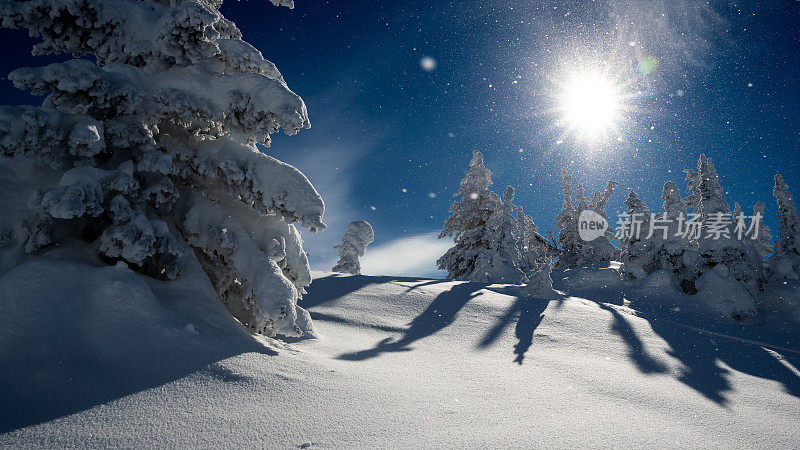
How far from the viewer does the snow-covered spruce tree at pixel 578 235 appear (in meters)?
32.3

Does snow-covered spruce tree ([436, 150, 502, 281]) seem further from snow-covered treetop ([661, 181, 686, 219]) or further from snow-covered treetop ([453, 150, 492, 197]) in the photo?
snow-covered treetop ([661, 181, 686, 219])

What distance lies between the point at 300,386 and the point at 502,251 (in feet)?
65.9

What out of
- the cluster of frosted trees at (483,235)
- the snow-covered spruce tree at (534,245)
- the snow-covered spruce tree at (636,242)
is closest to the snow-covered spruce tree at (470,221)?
the cluster of frosted trees at (483,235)

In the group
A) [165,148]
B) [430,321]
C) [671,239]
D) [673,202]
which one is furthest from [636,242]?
[165,148]

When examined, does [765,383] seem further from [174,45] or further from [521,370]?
[174,45]

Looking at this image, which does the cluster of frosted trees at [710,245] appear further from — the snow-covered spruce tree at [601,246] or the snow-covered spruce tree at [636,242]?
the snow-covered spruce tree at [601,246]

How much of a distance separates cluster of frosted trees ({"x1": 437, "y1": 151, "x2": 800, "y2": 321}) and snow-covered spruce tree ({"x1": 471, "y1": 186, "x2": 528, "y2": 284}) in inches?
2.3

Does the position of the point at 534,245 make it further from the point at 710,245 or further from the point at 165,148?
the point at 165,148

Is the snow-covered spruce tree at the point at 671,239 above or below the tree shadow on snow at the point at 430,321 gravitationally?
above

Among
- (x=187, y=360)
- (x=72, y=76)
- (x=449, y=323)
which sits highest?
(x=72, y=76)

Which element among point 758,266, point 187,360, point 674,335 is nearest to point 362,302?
point 187,360

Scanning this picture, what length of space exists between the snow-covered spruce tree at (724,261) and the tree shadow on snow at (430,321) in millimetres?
15658

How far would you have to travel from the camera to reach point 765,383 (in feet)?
23.4

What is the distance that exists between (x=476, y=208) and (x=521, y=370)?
61.4ft
